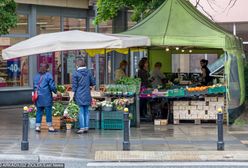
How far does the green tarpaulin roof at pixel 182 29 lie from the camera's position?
16.3m

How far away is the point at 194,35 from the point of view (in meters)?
16.7

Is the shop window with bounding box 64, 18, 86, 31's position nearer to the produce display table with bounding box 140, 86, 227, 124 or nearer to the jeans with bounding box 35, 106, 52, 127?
the produce display table with bounding box 140, 86, 227, 124

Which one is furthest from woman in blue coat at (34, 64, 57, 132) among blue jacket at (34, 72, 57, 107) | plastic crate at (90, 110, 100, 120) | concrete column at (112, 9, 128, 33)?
concrete column at (112, 9, 128, 33)

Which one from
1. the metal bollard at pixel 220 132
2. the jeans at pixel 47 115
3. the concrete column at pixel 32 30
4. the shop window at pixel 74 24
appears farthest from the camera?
the shop window at pixel 74 24

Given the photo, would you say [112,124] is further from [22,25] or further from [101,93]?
[22,25]

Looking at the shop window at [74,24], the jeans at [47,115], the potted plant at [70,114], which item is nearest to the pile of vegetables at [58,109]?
the potted plant at [70,114]

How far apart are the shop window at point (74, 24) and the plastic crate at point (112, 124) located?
11.8 m

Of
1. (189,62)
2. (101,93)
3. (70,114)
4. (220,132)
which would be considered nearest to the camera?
(220,132)

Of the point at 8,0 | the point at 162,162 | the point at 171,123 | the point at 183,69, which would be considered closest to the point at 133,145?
the point at 162,162

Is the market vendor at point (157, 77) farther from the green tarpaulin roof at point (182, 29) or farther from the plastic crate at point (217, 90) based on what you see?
the plastic crate at point (217, 90)

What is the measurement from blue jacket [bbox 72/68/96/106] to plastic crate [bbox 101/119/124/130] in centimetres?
113

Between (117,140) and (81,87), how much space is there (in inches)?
72.2

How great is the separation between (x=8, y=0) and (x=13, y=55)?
265cm

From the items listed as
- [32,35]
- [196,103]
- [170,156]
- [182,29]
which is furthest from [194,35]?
[32,35]
